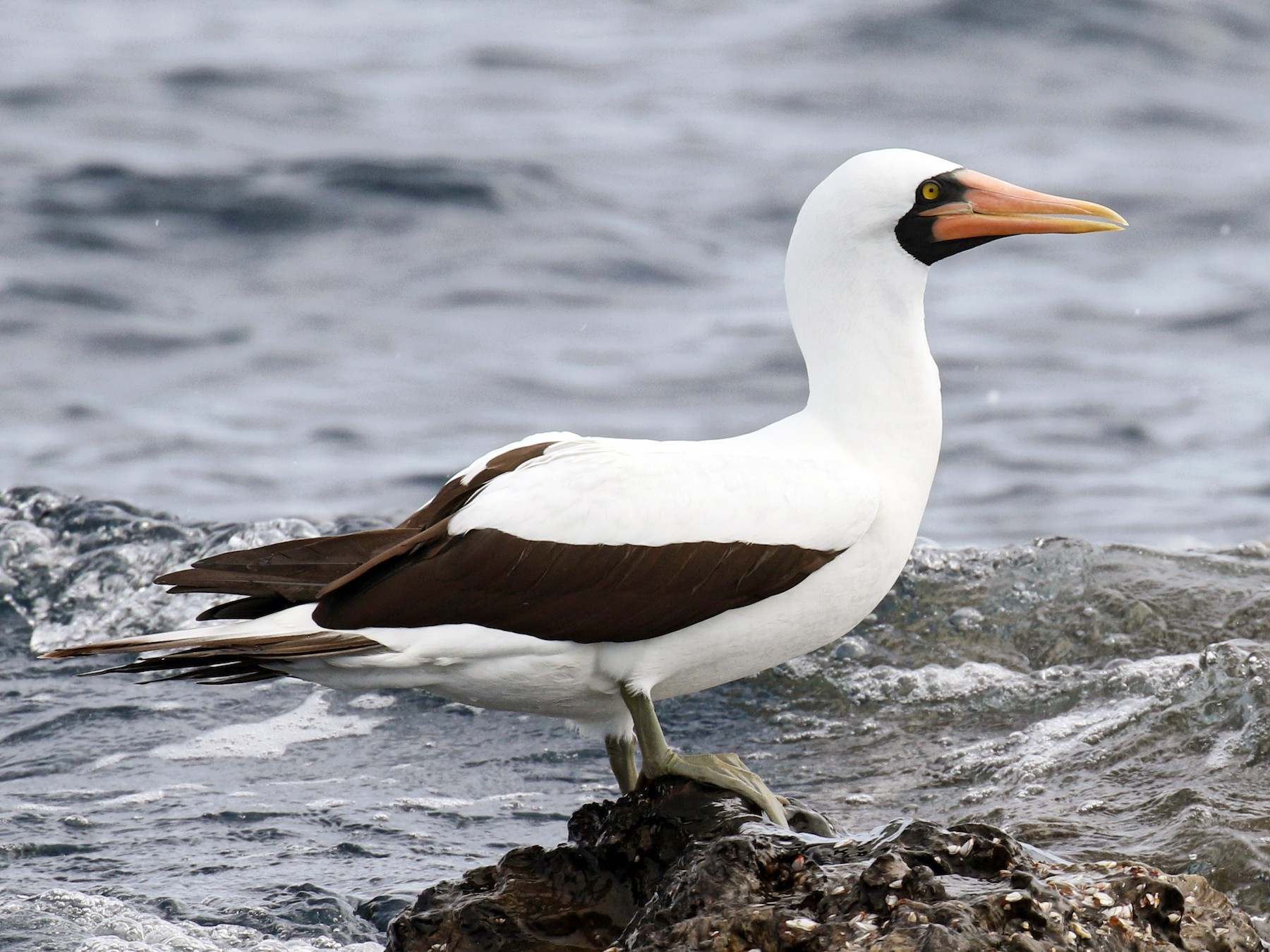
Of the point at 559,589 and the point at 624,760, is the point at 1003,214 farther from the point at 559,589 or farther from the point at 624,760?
the point at 624,760

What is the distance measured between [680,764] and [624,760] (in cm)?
34

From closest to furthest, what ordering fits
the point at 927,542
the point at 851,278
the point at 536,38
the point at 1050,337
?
the point at 851,278
the point at 927,542
the point at 1050,337
the point at 536,38

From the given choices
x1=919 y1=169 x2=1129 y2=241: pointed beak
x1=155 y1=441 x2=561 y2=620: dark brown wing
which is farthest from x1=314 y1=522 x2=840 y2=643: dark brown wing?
x1=919 y1=169 x2=1129 y2=241: pointed beak

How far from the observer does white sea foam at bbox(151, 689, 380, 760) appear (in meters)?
6.54

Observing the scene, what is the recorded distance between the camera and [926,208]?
5.05m

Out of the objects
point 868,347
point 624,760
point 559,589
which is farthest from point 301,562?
point 868,347

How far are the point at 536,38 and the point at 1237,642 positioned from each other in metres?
15.2

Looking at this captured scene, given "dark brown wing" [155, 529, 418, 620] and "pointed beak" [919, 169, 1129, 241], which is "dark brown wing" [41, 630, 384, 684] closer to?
"dark brown wing" [155, 529, 418, 620]

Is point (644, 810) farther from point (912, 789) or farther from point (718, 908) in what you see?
point (912, 789)

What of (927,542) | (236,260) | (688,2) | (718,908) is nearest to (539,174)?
(236,260)

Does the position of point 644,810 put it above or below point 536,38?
below

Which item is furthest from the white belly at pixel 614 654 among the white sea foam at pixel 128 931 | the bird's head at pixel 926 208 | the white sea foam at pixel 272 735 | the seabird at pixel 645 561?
the white sea foam at pixel 272 735

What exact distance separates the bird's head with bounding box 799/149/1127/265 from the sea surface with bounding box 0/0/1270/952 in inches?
72.4

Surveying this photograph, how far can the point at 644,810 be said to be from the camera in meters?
4.66
